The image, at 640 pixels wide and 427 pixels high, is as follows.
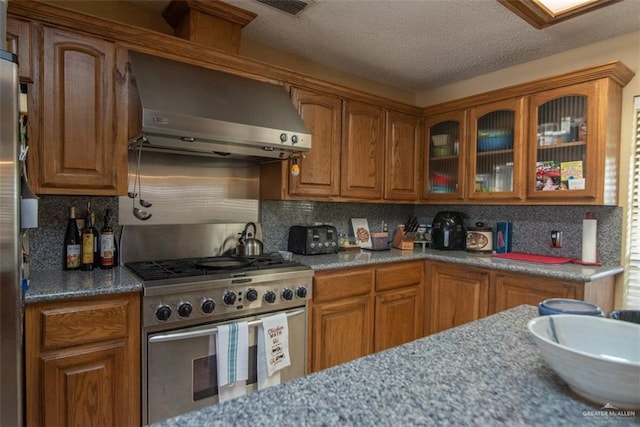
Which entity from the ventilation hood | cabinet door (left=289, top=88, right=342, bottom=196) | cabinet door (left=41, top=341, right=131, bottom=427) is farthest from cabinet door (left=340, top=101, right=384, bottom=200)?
cabinet door (left=41, top=341, right=131, bottom=427)

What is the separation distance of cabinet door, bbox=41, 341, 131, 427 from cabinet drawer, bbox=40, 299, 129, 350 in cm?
5

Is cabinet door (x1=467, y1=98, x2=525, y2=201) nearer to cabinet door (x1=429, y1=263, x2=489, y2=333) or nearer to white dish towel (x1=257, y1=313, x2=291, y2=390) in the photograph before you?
cabinet door (x1=429, y1=263, x2=489, y2=333)

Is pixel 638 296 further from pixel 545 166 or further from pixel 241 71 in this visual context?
pixel 241 71

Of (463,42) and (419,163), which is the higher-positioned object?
→ (463,42)

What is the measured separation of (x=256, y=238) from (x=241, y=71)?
1.13m

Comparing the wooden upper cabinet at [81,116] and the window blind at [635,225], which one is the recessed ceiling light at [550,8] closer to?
the window blind at [635,225]

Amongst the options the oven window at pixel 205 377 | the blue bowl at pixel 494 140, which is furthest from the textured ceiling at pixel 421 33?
the oven window at pixel 205 377

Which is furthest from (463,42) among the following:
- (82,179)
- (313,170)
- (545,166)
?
(82,179)

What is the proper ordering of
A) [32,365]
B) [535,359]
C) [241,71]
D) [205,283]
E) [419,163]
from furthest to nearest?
[419,163] < [241,71] < [205,283] < [32,365] < [535,359]

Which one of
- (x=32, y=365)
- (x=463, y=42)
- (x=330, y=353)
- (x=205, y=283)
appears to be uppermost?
(x=463, y=42)

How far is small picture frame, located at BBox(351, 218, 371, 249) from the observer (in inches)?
125

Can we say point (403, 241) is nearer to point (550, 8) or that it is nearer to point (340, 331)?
point (340, 331)

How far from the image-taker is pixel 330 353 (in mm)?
2338

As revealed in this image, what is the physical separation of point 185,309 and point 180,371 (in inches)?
12.0
